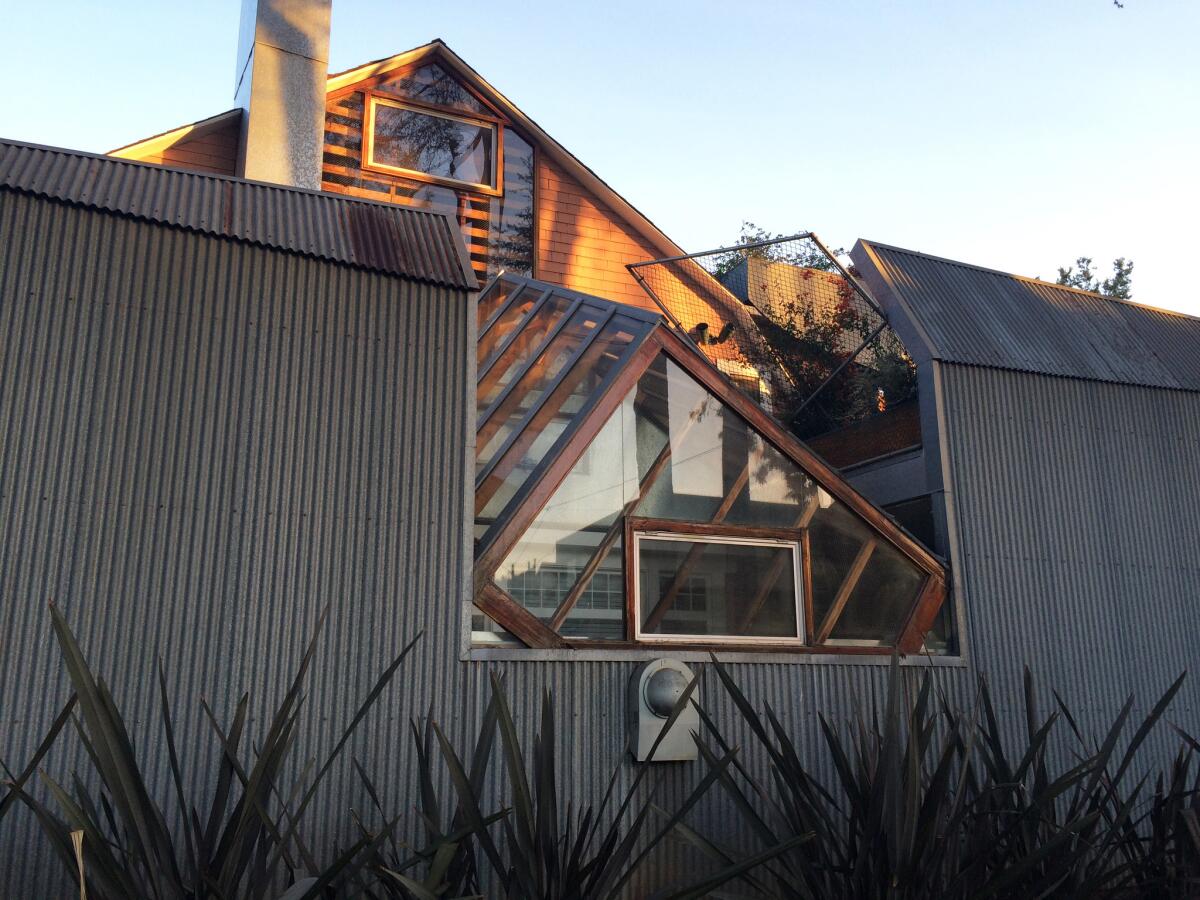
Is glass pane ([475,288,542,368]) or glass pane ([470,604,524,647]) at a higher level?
glass pane ([475,288,542,368])

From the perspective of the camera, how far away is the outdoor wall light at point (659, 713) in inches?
238

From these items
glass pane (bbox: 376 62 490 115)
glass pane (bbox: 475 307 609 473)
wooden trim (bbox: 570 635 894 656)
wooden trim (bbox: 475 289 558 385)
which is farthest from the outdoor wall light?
glass pane (bbox: 376 62 490 115)

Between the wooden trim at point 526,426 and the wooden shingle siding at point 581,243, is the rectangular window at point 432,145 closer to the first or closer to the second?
the wooden shingle siding at point 581,243

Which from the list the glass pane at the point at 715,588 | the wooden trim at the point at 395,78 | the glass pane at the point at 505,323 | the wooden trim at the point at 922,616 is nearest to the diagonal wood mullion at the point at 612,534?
the glass pane at the point at 715,588

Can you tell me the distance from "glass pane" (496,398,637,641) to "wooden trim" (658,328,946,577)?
26.2 inches

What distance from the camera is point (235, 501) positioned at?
5625 mm

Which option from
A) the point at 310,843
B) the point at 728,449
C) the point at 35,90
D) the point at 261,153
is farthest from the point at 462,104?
the point at 310,843

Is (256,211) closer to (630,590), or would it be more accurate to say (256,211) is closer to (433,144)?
(630,590)

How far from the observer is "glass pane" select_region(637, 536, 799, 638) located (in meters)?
6.55

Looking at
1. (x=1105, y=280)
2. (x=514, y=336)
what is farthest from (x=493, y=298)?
(x=1105, y=280)

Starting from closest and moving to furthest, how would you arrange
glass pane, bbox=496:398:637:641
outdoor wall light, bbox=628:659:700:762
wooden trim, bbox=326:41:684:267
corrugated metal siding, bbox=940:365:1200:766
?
outdoor wall light, bbox=628:659:700:762
glass pane, bbox=496:398:637:641
corrugated metal siding, bbox=940:365:1200:766
wooden trim, bbox=326:41:684:267

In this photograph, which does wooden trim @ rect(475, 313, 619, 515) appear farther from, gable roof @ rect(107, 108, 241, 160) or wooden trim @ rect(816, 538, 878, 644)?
gable roof @ rect(107, 108, 241, 160)

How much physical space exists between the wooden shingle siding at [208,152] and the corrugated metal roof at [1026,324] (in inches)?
270

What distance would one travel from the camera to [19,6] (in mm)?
9492
